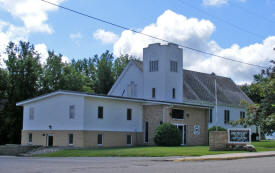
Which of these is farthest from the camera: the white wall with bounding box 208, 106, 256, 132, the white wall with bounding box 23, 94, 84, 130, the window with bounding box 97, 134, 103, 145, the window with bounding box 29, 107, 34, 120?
the white wall with bounding box 208, 106, 256, 132

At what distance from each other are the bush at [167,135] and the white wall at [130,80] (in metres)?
13.4

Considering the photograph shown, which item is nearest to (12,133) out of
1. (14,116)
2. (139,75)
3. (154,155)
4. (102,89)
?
(14,116)

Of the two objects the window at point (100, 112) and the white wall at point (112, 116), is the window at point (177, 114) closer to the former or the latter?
the white wall at point (112, 116)

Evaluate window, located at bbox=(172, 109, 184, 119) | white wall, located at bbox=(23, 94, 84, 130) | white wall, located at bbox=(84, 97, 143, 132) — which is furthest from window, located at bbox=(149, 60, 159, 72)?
white wall, located at bbox=(23, 94, 84, 130)

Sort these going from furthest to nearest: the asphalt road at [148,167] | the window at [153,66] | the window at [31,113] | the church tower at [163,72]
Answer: the window at [153,66], the church tower at [163,72], the window at [31,113], the asphalt road at [148,167]

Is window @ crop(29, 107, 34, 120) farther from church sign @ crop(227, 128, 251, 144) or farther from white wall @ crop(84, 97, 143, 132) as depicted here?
church sign @ crop(227, 128, 251, 144)

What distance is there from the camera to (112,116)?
38375 mm

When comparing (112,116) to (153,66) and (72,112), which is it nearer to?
(72,112)

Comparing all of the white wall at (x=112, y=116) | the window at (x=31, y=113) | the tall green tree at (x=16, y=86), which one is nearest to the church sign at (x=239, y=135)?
the white wall at (x=112, y=116)

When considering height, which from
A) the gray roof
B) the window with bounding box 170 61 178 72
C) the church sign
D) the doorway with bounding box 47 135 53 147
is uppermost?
the window with bounding box 170 61 178 72

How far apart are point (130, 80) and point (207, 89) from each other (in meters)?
11.1

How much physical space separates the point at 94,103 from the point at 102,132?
2.84m

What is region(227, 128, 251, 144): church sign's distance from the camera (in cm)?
2947

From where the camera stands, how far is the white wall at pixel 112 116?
1431 inches
